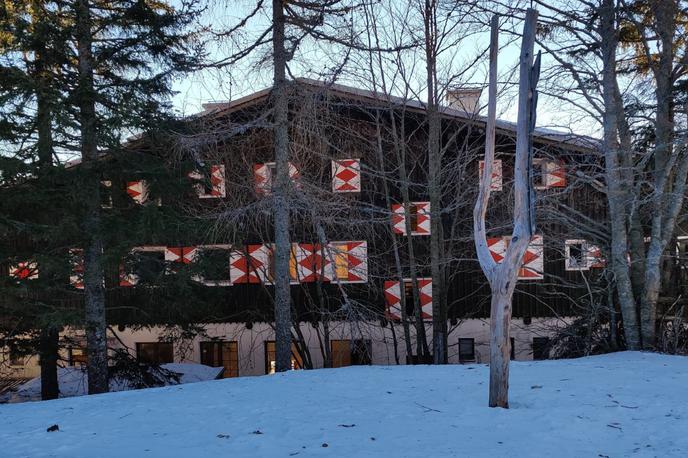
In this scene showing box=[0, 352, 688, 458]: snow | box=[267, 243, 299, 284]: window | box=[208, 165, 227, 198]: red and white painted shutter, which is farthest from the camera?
box=[267, 243, 299, 284]: window

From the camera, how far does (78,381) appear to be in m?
13.4

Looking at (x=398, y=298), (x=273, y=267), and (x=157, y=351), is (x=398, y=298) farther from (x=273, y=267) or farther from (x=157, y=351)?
(x=157, y=351)

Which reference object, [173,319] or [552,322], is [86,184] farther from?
[552,322]

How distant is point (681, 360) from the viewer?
8352mm

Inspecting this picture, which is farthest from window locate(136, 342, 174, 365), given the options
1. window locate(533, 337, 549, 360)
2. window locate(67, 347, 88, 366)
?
window locate(533, 337, 549, 360)

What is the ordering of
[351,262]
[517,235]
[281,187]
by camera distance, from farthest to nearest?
[351,262] < [281,187] < [517,235]

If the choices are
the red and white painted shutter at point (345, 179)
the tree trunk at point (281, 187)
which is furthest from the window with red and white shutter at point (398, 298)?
the tree trunk at point (281, 187)

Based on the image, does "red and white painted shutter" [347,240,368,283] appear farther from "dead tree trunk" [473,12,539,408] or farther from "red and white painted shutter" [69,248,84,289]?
"dead tree trunk" [473,12,539,408]

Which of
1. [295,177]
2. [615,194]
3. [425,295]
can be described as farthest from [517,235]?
[425,295]

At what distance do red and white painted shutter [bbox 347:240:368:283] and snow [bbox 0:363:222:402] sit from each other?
12.9 ft

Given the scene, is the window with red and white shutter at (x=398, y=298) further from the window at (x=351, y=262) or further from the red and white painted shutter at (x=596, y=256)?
the red and white painted shutter at (x=596, y=256)

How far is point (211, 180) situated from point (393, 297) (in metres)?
5.42

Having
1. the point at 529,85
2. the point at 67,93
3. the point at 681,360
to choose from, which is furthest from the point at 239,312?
the point at 529,85

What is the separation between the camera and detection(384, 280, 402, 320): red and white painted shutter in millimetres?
14219
